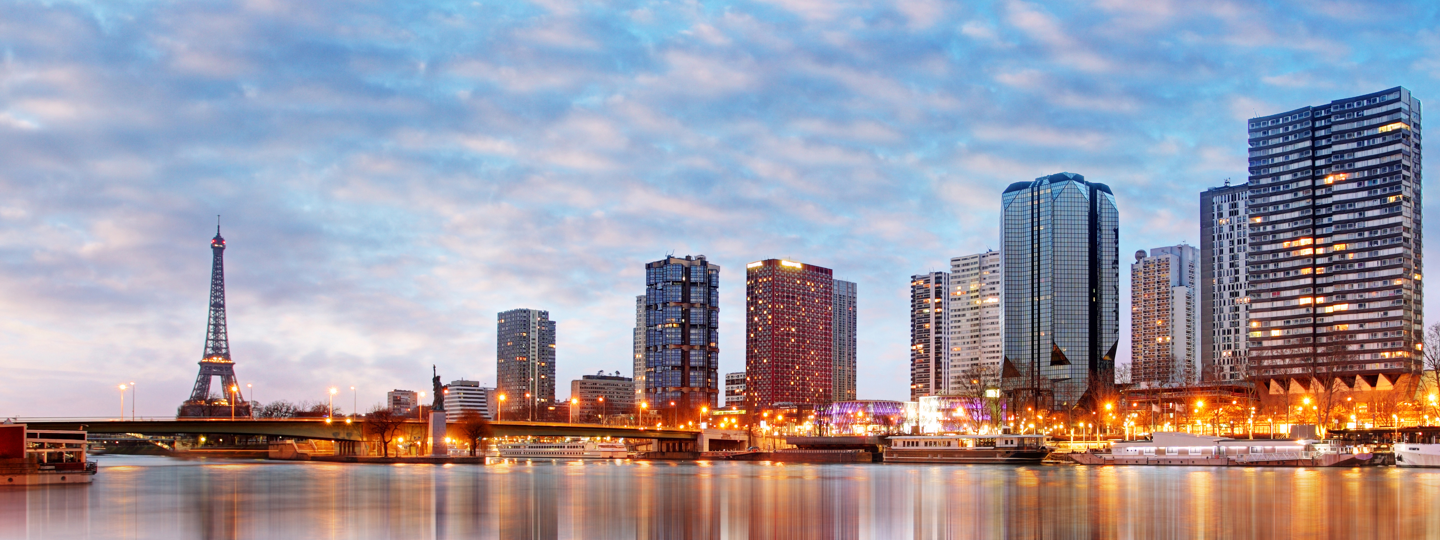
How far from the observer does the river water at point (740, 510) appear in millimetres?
48625

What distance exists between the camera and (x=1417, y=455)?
132 metres

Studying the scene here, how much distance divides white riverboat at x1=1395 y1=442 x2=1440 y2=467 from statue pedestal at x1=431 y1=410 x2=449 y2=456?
427 ft

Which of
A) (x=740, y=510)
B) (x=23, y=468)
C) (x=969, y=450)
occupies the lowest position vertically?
(x=969, y=450)

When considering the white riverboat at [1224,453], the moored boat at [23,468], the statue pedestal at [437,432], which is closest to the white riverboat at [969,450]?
the white riverboat at [1224,453]

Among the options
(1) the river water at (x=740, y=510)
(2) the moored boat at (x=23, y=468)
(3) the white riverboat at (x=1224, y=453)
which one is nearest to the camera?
(1) the river water at (x=740, y=510)

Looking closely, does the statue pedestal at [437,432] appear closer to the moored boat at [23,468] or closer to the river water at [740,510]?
the moored boat at [23,468]

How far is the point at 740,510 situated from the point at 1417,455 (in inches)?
4161

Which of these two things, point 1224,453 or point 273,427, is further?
point 273,427

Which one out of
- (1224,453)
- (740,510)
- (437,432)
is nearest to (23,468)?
(740,510)

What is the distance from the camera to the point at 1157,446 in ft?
513

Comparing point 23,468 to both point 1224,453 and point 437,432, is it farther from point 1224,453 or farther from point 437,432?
point 1224,453

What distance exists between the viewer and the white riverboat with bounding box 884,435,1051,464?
176 metres

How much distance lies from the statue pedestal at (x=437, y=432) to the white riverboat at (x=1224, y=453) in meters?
95.8

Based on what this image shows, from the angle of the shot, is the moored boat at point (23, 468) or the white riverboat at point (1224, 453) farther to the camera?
the white riverboat at point (1224, 453)
